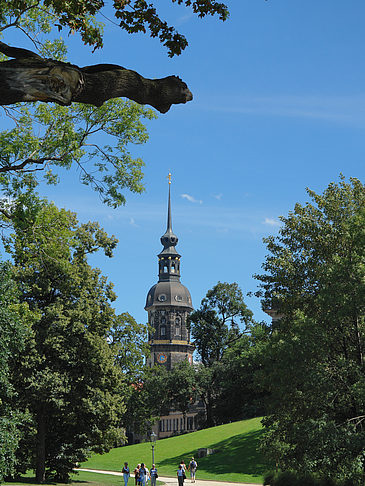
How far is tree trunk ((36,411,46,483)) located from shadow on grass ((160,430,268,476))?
45.1 feet

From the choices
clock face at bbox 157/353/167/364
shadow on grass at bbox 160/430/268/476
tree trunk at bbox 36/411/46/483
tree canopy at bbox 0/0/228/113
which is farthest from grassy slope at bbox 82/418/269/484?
clock face at bbox 157/353/167/364

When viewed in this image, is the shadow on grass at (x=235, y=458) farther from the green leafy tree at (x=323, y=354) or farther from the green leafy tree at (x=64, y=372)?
the green leafy tree at (x=323, y=354)

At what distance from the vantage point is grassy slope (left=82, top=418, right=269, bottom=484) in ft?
127

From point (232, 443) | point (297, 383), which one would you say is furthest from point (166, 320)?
point (297, 383)

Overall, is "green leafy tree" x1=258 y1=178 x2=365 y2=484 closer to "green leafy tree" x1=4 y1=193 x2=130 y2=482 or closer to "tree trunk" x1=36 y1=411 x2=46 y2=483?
"green leafy tree" x1=4 y1=193 x2=130 y2=482

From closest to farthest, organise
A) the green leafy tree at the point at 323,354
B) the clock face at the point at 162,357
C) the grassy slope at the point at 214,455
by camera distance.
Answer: the green leafy tree at the point at 323,354 < the grassy slope at the point at 214,455 < the clock face at the point at 162,357

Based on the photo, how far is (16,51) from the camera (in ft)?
20.6

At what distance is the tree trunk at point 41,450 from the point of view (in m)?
29.0

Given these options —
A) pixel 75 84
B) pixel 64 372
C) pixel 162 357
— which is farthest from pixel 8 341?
pixel 162 357

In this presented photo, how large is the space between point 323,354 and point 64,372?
558 inches

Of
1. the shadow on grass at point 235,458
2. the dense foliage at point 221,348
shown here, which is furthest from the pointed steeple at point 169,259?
the shadow on grass at point 235,458

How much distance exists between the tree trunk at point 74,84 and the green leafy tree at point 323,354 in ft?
50.5

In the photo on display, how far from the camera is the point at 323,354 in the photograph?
22078 mm

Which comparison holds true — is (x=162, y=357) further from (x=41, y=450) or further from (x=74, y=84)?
(x=74, y=84)
